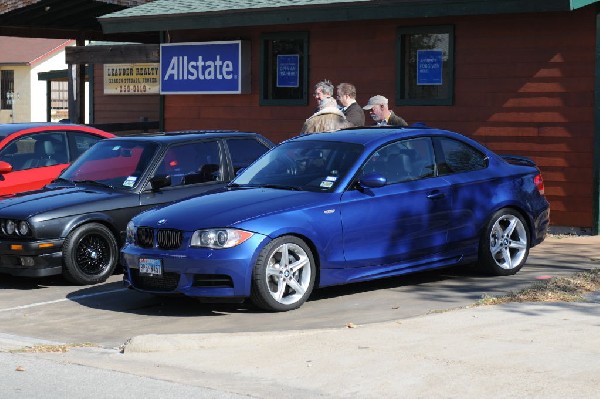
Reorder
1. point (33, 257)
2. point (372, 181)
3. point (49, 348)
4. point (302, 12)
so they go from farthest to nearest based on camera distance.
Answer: point (302, 12) < point (33, 257) < point (372, 181) < point (49, 348)

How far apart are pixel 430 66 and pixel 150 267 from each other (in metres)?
8.03

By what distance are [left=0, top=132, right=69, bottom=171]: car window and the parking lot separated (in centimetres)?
195

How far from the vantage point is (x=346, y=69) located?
59.9 feet

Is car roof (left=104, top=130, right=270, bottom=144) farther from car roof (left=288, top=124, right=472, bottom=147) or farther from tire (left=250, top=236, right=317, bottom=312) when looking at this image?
tire (left=250, top=236, right=317, bottom=312)

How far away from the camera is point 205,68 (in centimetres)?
2012

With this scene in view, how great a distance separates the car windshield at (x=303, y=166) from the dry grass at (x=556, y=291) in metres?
1.79

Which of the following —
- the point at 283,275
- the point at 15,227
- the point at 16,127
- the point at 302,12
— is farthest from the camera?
the point at 302,12

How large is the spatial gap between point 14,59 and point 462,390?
46660 millimetres

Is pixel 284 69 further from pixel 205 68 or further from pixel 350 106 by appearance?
pixel 350 106

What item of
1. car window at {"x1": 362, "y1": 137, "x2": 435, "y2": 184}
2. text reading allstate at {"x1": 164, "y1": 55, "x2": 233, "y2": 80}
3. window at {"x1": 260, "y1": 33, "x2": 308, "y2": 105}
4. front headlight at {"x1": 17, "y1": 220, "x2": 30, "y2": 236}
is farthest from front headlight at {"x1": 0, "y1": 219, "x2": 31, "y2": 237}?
text reading allstate at {"x1": 164, "y1": 55, "x2": 233, "y2": 80}

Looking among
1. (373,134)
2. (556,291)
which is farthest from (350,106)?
(556,291)

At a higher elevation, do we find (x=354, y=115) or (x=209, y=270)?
(x=354, y=115)

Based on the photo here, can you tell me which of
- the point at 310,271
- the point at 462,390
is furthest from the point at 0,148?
the point at 462,390

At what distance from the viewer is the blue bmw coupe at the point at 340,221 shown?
10.0 meters
